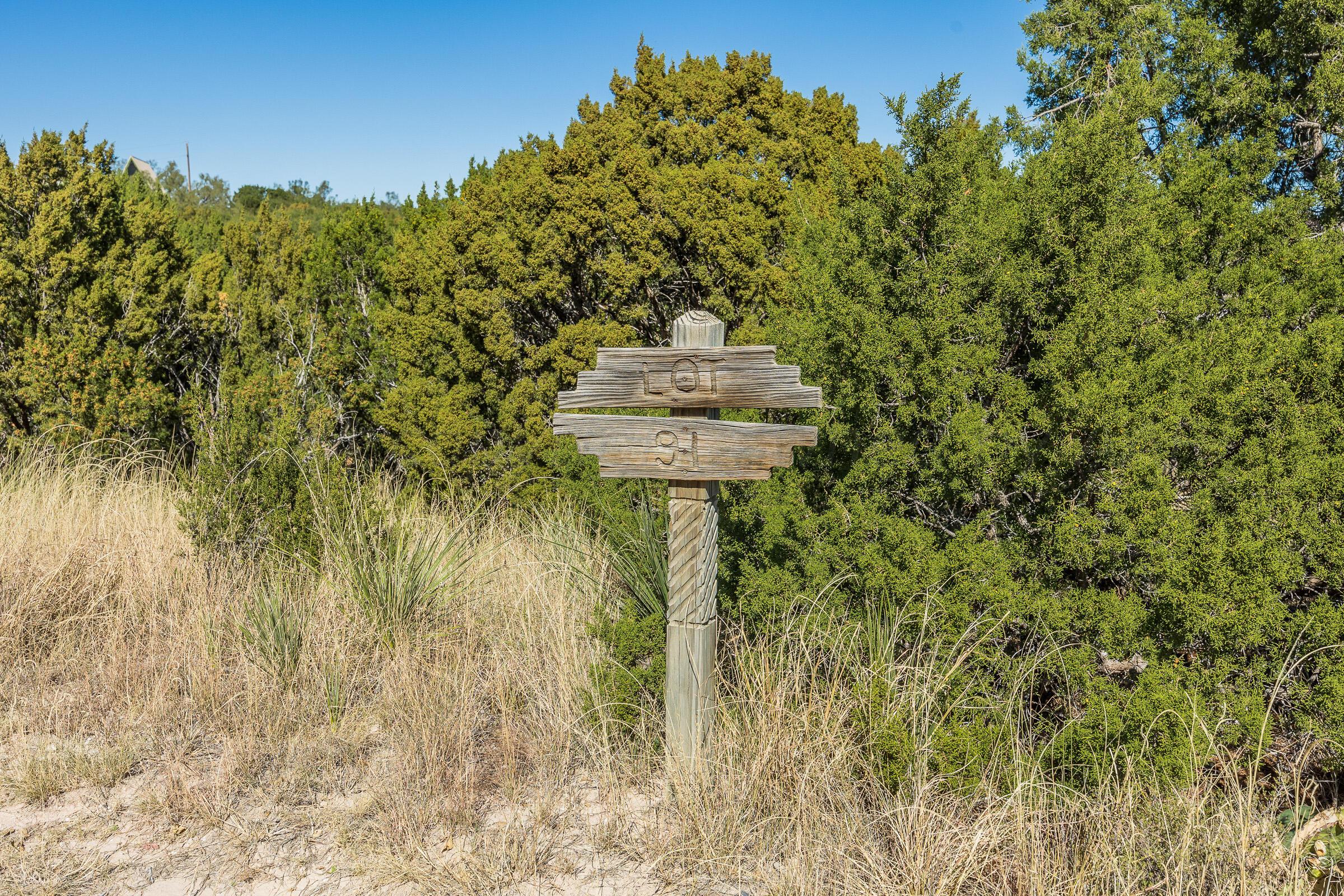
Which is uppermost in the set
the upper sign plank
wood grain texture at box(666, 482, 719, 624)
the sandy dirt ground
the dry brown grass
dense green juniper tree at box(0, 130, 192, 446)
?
dense green juniper tree at box(0, 130, 192, 446)

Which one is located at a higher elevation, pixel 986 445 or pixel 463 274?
pixel 463 274

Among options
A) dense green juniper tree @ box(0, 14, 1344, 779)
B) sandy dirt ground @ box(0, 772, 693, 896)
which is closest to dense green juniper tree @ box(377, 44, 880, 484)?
dense green juniper tree @ box(0, 14, 1344, 779)

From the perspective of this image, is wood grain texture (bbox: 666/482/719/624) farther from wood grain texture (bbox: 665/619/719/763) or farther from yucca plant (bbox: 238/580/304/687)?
yucca plant (bbox: 238/580/304/687)

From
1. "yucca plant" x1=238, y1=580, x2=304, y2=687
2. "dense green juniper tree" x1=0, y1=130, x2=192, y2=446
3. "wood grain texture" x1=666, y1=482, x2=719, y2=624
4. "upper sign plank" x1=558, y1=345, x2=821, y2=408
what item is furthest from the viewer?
"dense green juniper tree" x1=0, y1=130, x2=192, y2=446

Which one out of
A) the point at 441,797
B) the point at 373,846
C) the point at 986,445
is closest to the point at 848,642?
→ the point at 986,445

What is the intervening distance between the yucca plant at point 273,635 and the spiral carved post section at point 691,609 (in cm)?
198

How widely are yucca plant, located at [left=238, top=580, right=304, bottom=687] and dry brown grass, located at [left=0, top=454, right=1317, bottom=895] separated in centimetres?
6

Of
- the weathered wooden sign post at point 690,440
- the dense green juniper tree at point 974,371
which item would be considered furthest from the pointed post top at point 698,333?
the dense green juniper tree at point 974,371

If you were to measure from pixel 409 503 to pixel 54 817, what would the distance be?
138 inches

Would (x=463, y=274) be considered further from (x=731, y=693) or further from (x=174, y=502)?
(x=731, y=693)

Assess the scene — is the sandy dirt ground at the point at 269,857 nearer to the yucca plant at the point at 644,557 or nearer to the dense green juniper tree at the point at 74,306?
the yucca plant at the point at 644,557

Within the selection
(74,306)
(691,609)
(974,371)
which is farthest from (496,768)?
(74,306)

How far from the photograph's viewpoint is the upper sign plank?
307 centimetres

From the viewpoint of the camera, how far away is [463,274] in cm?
685
